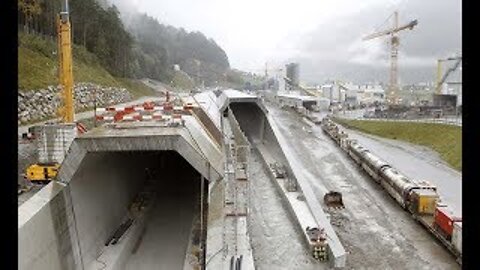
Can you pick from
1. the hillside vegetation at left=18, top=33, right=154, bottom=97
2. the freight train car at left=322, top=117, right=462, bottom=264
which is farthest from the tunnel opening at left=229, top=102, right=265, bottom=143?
the hillside vegetation at left=18, top=33, right=154, bottom=97

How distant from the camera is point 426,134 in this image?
198 feet

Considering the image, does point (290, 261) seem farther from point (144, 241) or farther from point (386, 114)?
point (386, 114)

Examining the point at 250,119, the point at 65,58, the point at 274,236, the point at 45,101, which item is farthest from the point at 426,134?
the point at 65,58

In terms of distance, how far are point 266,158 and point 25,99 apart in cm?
1862

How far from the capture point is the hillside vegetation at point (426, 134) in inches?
1976

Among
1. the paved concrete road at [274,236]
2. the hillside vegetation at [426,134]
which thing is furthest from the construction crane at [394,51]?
the paved concrete road at [274,236]

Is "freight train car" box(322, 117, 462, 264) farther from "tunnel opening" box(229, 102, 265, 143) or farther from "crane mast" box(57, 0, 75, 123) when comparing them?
"crane mast" box(57, 0, 75, 123)

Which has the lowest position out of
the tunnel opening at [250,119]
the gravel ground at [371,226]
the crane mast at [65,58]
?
the gravel ground at [371,226]

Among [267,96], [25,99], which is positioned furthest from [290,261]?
[267,96]

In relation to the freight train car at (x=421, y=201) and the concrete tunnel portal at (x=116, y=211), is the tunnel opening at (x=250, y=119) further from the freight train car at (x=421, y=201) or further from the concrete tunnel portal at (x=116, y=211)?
the concrete tunnel portal at (x=116, y=211)

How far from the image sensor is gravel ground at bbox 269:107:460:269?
20234 mm

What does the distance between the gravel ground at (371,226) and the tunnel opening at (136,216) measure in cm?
699

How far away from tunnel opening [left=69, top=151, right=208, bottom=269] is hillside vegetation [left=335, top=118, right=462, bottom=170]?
2965 centimetres

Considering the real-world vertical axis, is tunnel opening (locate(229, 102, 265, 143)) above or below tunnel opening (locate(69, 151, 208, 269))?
above
